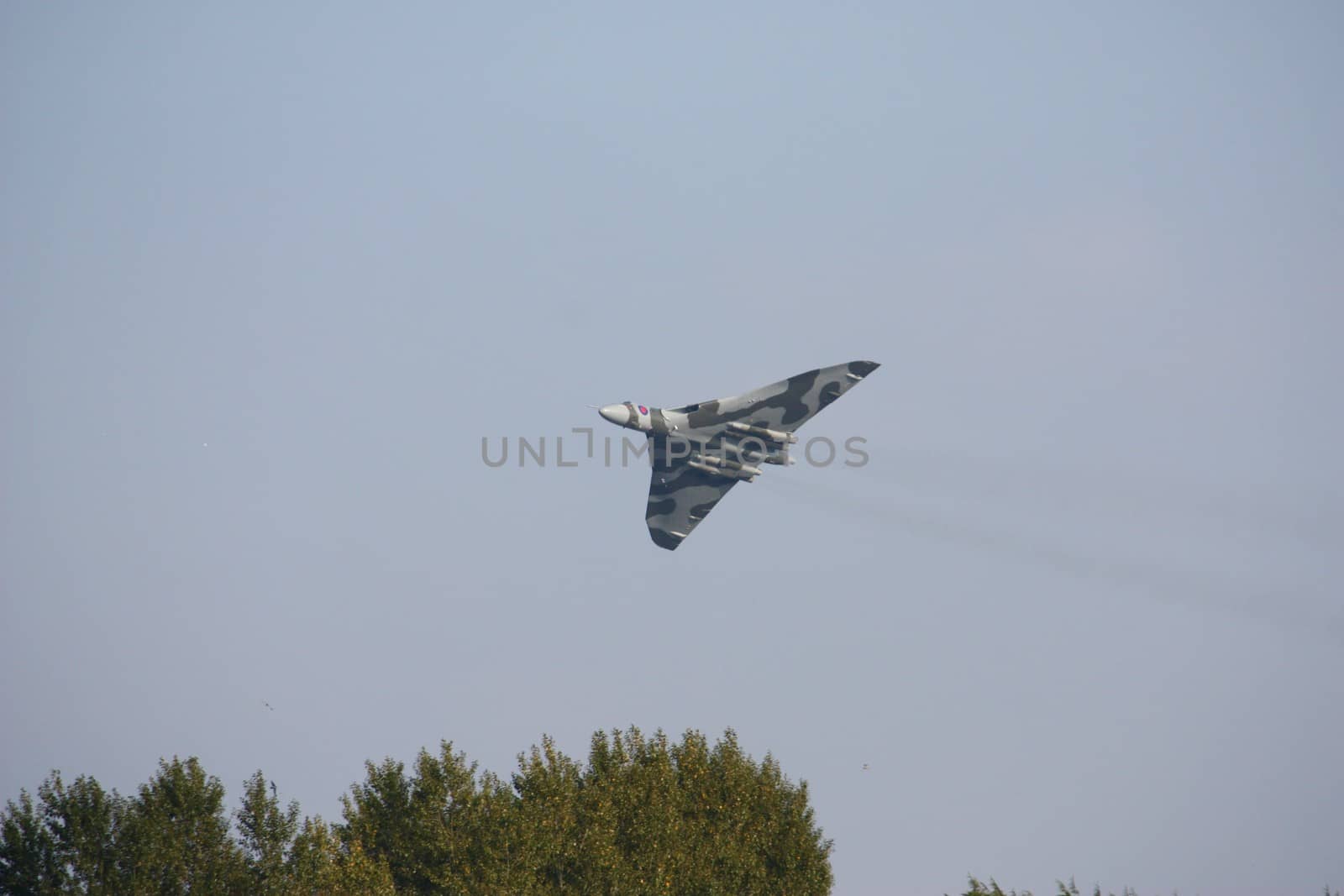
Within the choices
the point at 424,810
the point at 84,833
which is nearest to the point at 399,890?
the point at 424,810

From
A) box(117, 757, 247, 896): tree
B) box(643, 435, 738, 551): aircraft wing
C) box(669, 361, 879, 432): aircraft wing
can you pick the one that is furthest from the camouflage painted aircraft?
box(117, 757, 247, 896): tree

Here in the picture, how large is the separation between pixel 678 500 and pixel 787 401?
377 inches

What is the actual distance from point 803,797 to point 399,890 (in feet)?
74.4

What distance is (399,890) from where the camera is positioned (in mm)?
69562

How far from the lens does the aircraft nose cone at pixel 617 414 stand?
72625 millimetres

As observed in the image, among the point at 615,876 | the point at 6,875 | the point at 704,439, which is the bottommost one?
the point at 615,876

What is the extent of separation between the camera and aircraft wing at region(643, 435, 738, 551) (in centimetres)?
8081

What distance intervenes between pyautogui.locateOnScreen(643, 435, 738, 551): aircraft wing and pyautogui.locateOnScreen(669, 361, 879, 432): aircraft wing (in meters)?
4.79

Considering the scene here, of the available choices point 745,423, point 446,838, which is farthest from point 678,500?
point 446,838

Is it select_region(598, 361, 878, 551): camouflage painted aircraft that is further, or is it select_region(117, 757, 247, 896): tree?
select_region(598, 361, 878, 551): camouflage painted aircraft

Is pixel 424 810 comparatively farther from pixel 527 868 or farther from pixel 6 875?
pixel 6 875

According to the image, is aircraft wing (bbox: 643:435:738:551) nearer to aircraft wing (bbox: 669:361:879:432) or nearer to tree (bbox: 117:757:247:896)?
aircraft wing (bbox: 669:361:879:432)

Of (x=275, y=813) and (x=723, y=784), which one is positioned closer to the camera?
(x=275, y=813)

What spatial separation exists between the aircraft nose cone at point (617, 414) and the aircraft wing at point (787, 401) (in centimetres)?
404
